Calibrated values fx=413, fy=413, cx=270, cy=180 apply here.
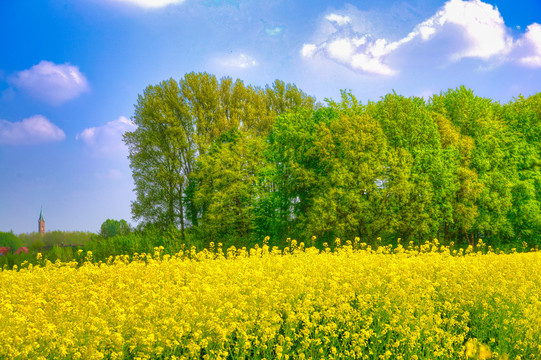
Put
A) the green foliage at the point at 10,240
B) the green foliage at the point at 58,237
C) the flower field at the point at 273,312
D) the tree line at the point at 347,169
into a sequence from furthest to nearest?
the green foliage at the point at 58,237 < the green foliage at the point at 10,240 < the tree line at the point at 347,169 < the flower field at the point at 273,312

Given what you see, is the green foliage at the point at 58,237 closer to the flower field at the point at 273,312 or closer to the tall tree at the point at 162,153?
the tall tree at the point at 162,153

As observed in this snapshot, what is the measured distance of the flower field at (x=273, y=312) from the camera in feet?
18.7

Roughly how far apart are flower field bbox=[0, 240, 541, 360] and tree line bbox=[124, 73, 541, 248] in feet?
34.1

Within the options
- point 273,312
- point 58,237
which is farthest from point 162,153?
point 273,312

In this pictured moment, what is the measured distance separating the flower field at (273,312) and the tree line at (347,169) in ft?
34.1

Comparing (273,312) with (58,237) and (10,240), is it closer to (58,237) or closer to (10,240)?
(10,240)

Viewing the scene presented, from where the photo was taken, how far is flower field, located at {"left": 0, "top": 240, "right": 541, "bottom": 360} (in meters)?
5.71

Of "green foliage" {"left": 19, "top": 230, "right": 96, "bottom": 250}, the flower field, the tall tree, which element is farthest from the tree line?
the flower field

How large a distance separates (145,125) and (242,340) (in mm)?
26577

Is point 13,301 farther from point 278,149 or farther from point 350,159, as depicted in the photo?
point 278,149

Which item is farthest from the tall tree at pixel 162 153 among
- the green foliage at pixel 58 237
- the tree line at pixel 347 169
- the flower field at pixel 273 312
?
the flower field at pixel 273 312

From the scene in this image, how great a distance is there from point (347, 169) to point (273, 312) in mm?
15840

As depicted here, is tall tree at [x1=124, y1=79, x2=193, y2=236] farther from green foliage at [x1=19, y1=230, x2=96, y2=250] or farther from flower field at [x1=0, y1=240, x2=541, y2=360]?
flower field at [x1=0, y1=240, x2=541, y2=360]

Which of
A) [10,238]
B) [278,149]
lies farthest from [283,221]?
[10,238]
